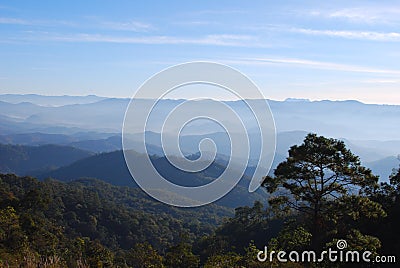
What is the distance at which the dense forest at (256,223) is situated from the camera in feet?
26.6

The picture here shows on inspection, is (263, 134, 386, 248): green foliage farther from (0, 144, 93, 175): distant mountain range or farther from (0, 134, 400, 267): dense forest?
(0, 144, 93, 175): distant mountain range

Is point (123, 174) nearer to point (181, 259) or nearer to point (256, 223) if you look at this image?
point (256, 223)

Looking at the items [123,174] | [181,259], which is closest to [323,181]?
[181,259]

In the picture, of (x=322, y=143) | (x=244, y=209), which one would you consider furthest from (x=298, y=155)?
(x=244, y=209)

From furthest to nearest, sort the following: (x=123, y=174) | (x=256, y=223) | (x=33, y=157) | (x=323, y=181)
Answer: (x=33, y=157), (x=123, y=174), (x=256, y=223), (x=323, y=181)

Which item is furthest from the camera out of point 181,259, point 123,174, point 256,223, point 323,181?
point 123,174

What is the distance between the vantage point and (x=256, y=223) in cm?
3862

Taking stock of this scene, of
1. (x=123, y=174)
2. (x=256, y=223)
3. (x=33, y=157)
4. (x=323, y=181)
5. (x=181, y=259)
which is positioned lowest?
(x=123, y=174)

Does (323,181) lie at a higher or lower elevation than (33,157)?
higher

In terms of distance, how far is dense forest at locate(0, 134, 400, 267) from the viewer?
8102 mm

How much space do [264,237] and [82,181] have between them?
214 ft

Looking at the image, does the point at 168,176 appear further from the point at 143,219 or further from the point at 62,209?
the point at 62,209

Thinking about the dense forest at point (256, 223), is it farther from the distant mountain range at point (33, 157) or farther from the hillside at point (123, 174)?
the distant mountain range at point (33, 157)

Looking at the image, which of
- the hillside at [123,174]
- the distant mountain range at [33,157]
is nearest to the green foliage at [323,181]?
the hillside at [123,174]
